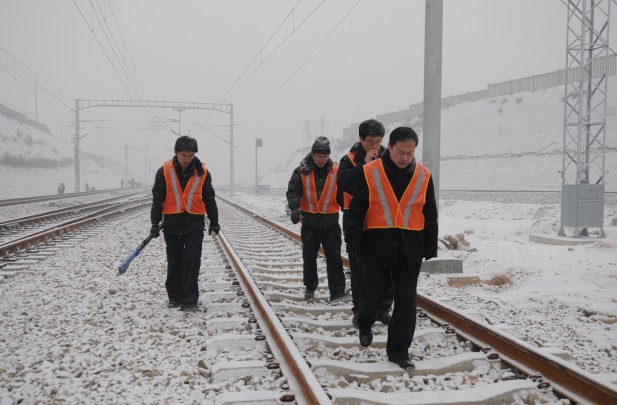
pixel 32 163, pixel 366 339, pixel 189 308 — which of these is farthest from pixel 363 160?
pixel 32 163

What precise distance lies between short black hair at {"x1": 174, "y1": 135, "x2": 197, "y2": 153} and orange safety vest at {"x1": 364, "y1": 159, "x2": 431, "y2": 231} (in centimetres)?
221

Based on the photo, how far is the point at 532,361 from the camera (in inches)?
137

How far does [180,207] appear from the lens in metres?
5.25

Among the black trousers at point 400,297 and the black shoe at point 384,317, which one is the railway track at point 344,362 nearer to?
the black shoe at point 384,317

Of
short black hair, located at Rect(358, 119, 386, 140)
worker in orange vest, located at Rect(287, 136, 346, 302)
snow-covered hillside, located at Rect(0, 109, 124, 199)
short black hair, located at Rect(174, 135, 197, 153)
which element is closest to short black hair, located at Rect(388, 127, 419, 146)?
short black hair, located at Rect(358, 119, 386, 140)

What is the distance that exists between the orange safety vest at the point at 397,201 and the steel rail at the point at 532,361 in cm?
114

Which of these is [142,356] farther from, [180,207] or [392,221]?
[392,221]

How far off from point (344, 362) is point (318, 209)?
7.10 feet

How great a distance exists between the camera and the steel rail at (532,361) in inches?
116

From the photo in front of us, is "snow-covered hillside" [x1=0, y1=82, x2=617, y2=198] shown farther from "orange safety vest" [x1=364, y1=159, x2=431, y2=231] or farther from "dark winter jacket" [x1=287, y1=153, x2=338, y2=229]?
"orange safety vest" [x1=364, y1=159, x2=431, y2=231]

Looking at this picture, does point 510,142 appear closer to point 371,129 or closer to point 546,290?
point 546,290

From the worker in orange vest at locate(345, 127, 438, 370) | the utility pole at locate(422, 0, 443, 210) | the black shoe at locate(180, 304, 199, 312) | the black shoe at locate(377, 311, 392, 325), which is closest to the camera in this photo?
the worker in orange vest at locate(345, 127, 438, 370)

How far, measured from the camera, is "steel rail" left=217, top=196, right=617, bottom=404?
2.95 meters

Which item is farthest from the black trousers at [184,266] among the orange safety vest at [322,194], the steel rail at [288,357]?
the orange safety vest at [322,194]
